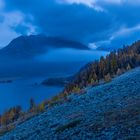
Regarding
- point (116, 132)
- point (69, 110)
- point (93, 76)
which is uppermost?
point (93, 76)

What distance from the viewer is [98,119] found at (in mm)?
33969

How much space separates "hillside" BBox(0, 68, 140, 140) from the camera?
97.3 feet

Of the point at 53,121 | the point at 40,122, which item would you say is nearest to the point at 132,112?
the point at 53,121

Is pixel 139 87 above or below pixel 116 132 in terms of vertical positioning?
above

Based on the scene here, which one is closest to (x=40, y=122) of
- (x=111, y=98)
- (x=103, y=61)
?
(x=111, y=98)

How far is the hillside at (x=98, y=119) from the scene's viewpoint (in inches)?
1168

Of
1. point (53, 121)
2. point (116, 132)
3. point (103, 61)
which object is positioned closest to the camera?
point (116, 132)

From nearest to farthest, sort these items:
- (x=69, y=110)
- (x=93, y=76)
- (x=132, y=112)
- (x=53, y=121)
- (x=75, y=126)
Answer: (x=132, y=112) → (x=75, y=126) → (x=53, y=121) → (x=69, y=110) → (x=93, y=76)

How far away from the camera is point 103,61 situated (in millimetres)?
124188

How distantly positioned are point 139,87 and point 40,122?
31.4 feet

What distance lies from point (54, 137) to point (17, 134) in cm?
939

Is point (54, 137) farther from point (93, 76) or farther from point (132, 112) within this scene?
point (93, 76)

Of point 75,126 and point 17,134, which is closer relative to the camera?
point 75,126

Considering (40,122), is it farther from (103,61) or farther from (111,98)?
(103,61)
